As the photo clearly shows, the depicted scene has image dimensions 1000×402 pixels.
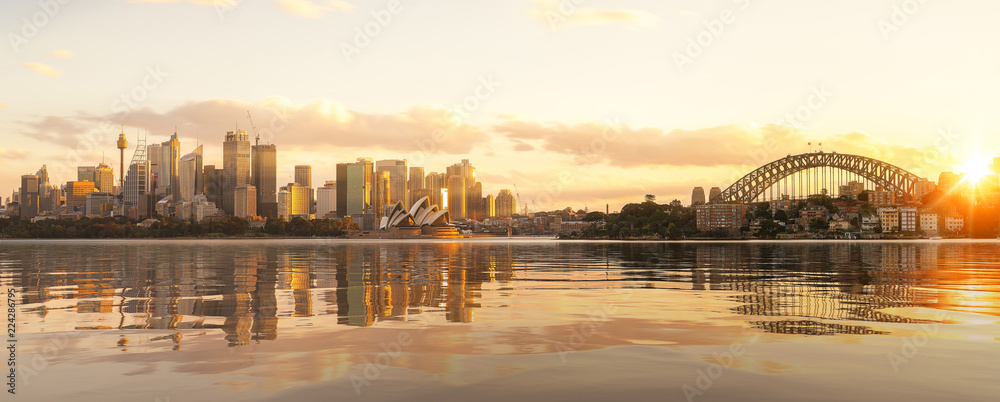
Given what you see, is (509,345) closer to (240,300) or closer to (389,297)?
(389,297)

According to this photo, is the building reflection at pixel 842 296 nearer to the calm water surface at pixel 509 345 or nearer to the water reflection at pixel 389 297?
the water reflection at pixel 389 297

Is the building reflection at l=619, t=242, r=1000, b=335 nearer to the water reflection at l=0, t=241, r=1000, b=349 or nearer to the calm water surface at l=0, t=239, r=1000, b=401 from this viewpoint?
the water reflection at l=0, t=241, r=1000, b=349

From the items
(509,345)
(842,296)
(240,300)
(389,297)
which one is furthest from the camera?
(842,296)

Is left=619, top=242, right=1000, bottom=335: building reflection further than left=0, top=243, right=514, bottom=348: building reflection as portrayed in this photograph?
Yes

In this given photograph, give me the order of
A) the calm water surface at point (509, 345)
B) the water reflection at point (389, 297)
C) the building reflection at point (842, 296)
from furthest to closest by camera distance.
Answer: the building reflection at point (842, 296), the water reflection at point (389, 297), the calm water surface at point (509, 345)

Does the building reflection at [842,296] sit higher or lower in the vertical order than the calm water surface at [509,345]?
lower

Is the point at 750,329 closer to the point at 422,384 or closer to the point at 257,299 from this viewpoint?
the point at 422,384

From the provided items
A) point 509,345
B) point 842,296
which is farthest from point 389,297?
point 842,296

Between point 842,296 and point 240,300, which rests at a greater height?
point 240,300

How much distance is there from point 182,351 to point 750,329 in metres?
12.8

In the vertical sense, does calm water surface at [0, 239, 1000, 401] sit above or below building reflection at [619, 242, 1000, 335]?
above

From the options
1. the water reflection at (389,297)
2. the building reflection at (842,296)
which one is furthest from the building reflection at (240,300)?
the building reflection at (842,296)

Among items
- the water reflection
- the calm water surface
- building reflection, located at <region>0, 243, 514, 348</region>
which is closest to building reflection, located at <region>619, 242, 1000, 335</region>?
the water reflection

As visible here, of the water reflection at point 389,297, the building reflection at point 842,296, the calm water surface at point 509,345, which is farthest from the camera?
the building reflection at point 842,296
